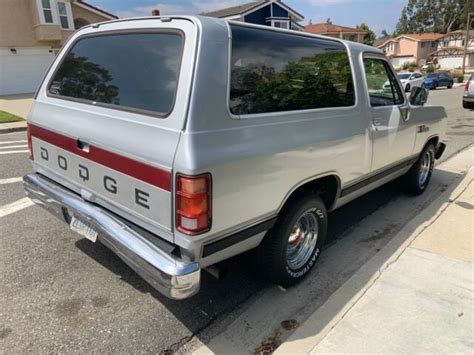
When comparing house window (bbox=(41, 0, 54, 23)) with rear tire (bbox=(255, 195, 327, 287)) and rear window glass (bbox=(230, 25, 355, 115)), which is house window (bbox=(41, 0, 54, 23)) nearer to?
rear window glass (bbox=(230, 25, 355, 115))

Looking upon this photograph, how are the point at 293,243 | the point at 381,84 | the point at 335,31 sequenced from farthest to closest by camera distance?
the point at 335,31
the point at 381,84
the point at 293,243

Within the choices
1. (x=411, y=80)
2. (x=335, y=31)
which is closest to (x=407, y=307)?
(x=411, y=80)

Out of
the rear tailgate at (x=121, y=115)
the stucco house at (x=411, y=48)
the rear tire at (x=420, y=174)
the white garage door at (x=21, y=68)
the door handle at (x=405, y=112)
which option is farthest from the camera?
the stucco house at (x=411, y=48)

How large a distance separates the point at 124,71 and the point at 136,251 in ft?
4.15

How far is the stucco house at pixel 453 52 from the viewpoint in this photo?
66875mm

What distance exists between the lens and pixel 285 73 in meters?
2.80

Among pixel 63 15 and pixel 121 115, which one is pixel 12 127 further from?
pixel 63 15

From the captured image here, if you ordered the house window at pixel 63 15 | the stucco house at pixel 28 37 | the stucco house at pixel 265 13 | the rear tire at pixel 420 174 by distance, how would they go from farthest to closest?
1. the stucco house at pixel 265 13
2. the house window at pixel 63 15
3. the stucco house at pixel 28 37
4. the rear tire at pixel 420 174

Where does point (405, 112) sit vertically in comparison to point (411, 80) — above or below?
above

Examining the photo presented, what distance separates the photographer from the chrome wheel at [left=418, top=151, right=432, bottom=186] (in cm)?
521

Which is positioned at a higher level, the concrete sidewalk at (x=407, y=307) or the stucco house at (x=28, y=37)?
the stucco house at (x=28, y=37)

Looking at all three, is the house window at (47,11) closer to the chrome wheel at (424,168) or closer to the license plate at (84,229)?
the chrome wheel at (424,168)

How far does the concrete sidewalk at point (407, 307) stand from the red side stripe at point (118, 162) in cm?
137

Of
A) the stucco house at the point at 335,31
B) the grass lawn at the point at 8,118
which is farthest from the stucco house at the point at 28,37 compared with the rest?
the stucco house at the point at 335,31
